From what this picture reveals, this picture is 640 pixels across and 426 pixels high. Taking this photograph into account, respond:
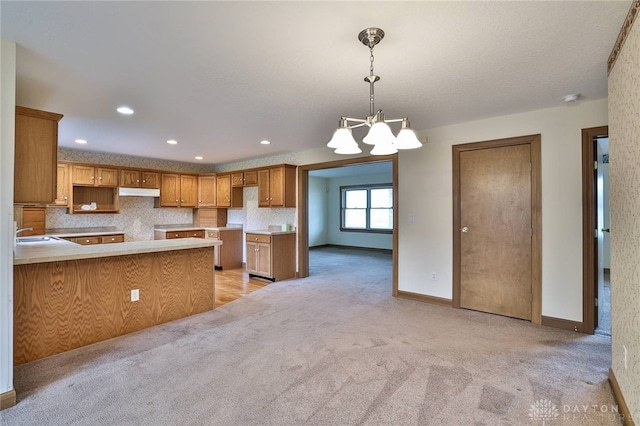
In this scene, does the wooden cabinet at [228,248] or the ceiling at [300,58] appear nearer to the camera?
the ceiling at [300,58]

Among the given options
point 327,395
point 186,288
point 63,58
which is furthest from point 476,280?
point 63,58

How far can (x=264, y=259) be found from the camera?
5531 mm

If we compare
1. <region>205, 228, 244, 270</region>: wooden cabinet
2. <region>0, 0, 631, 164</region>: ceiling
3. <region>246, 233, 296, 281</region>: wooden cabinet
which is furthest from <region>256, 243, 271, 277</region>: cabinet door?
<region>0, 0, 631, 164</region>: ceiling

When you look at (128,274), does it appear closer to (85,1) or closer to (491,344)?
(85,1)

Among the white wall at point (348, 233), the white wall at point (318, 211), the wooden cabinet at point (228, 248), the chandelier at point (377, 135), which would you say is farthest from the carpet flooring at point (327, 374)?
the white wall at point (318, 211)

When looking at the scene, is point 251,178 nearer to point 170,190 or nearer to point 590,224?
point 170,190

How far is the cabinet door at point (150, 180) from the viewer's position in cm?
612

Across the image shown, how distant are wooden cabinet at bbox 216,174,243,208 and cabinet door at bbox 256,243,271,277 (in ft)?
5.23

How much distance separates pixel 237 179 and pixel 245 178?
26cm

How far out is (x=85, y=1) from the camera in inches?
63.8

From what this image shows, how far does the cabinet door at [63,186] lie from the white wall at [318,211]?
19.6 ft

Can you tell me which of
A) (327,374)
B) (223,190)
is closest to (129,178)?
(223,190)

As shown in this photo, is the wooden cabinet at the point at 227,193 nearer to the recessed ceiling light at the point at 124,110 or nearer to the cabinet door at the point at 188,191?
the cabinet door at the point at 188,191

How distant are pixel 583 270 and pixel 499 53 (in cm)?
243
